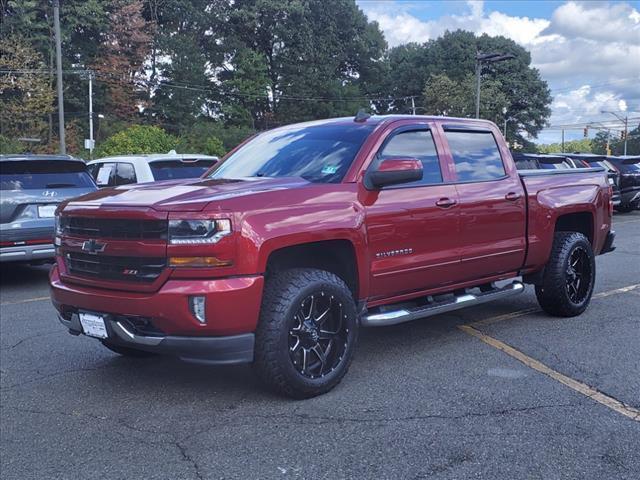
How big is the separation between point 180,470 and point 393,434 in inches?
47.4

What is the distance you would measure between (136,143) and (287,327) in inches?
1447

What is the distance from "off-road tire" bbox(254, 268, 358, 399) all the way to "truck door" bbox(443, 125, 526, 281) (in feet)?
5.01

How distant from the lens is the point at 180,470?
3.39m

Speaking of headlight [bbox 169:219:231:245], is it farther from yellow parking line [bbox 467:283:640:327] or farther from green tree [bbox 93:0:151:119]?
green tree [bbox 93:0:151:119]

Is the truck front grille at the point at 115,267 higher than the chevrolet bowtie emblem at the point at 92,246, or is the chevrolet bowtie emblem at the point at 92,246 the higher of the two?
the chevrolet bowtie emblem at the point at 92,246

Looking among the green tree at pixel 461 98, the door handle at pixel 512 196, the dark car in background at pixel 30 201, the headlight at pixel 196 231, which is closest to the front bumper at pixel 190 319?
the headlight at pixel 196 231

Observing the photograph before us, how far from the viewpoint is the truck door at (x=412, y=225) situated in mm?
4773

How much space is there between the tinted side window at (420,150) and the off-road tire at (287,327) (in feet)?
3.91

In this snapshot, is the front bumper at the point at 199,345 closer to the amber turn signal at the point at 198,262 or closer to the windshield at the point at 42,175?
the amber turn signal at the point at 198,262

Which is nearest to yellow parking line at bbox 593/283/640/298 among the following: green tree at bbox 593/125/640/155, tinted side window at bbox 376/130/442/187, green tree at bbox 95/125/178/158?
tinted side window at bbox 376/130/442/187

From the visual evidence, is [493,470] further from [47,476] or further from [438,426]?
[47,476]

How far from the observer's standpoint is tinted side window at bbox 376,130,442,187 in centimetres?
514

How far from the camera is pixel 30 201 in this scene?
338 inches

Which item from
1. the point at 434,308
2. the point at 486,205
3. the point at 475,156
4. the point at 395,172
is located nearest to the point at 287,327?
the point at 395,172
